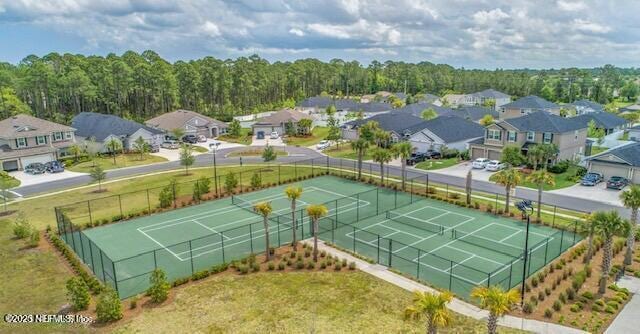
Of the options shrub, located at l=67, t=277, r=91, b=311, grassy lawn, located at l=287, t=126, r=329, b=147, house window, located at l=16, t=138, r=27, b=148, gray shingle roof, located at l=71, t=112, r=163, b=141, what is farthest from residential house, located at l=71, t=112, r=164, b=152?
shrub, located at l=67, t=277, r=91, b=311

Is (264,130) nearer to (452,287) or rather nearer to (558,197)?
(558,197)

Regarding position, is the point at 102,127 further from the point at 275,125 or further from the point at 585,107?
the point at 585,107

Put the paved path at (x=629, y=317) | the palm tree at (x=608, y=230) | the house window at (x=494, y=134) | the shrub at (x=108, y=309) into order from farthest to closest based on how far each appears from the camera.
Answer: the house window at (x=494, y=134) < the palm tree at (x=608, y=230) < the shrub at (x=108, y=309) < the paved path at (x=629, y=317)

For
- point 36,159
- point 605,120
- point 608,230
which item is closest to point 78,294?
point 608,230

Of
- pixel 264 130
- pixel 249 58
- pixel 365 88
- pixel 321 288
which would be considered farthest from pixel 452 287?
pixel 365 88

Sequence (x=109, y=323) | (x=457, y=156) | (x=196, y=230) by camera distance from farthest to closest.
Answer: (x=457, y=156)
(x=196, y=230)
(x=109, y=323)

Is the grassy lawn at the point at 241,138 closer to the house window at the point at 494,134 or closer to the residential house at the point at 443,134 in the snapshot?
the residential house at the point at 443,134

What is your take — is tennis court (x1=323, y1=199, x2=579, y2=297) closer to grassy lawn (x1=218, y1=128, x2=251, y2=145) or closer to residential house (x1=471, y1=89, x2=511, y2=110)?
grassy lawn (x1=218, y1=128, x2=251, y2=145)

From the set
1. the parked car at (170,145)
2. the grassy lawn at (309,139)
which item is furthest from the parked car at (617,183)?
the parked car at (170,145)
